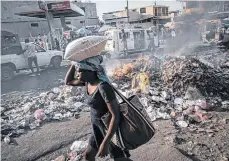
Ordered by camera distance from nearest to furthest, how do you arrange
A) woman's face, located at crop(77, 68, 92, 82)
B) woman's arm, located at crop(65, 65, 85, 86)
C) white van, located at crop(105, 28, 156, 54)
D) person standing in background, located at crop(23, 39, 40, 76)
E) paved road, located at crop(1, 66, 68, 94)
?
woman's face, located at crop(77, 68, 92, 82) < woman's arm, located at crop(65, 65, 85, 86) < paved road, located at crop(1, 66, 68, 94) < person standing in background, located at crop(23, 39, 40, 76) < white van, located at crop(105, 28, 156, 54)

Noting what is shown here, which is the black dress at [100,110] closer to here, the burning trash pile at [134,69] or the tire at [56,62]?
the burning trash pile at [134,69]

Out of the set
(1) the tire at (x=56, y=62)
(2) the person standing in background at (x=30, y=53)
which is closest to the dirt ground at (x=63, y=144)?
(2) the person standing in background at (x=30, y=53)

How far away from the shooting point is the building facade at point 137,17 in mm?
37509

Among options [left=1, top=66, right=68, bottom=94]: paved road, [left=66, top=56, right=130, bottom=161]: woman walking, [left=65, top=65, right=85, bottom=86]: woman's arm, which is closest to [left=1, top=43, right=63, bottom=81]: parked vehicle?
[left=1, top=66, right=68, bottom=94]: paved road

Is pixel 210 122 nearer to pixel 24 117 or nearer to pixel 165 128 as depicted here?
pixel 165 128

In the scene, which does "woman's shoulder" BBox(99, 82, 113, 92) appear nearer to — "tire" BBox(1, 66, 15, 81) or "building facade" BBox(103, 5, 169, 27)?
"tire" BBox(1, 66, 15, 81)

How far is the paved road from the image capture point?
9.71 m

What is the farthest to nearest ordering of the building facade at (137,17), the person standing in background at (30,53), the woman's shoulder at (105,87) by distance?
the building facade at (137,17) < the person standing in background at (30,53) < the woman's shoulder at (105,87)

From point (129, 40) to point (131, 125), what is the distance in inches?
614

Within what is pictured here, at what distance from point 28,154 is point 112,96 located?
2972mm

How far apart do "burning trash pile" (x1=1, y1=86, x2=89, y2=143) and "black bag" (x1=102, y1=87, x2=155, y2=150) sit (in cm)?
363

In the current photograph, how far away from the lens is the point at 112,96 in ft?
6.75

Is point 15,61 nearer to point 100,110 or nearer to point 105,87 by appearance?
point 100,110

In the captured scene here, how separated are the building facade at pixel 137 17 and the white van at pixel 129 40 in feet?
52.1
